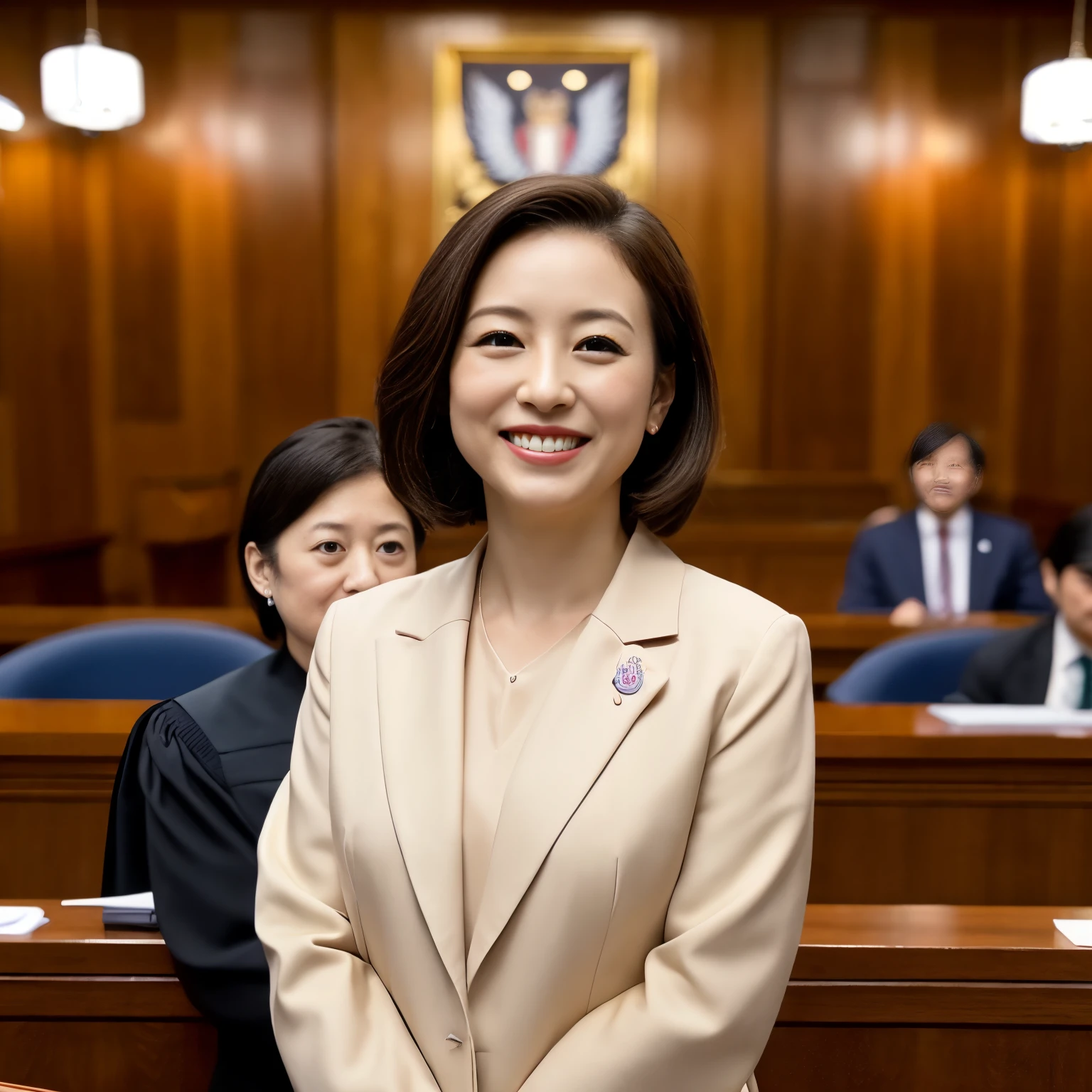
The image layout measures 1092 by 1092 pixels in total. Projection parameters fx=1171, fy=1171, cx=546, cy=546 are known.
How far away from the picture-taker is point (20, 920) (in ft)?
5.40

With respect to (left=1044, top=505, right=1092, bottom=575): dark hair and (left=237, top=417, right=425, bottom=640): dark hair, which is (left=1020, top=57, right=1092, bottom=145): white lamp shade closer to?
(left=1044, top=505, right=1092, bottom=575): dark hair

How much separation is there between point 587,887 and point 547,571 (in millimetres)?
344

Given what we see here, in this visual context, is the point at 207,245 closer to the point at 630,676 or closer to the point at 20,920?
the point at 20,920

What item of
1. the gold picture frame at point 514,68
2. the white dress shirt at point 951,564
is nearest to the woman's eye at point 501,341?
the white dress shirt at point 951,564

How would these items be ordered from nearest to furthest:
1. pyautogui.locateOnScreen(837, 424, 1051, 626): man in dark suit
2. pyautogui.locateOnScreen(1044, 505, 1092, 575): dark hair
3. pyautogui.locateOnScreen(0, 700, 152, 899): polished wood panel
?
pyautogui.locateOnScreen(0, 700, 152, 899): polished wood panel, pyautogui.locateOnScreen(1044, 505, 1092, 575): dark hair, pyautogui.locateOnScreen(837, 424, 1051, 626): man in dark suit

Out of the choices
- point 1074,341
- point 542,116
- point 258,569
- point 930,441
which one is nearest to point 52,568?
point 542,116

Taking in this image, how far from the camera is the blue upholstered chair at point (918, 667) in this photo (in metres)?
2.96

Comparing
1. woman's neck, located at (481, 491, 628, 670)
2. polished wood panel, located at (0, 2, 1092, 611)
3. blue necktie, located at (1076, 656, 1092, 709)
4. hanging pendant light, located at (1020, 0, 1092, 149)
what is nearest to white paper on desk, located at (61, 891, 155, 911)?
woman's neck, located at (481, 491, 628, 670)

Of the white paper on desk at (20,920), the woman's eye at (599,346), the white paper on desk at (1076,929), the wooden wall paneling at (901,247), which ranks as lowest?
the white paper on desk at (1076,929)

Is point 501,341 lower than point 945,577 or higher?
higher

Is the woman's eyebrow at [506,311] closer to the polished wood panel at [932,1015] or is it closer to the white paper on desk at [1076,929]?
the polished wood panel at [932,1015]

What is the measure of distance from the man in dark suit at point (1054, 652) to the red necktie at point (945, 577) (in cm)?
50

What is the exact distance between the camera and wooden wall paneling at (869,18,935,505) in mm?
8016

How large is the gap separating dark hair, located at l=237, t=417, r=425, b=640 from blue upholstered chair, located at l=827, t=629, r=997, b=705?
4.93ft
